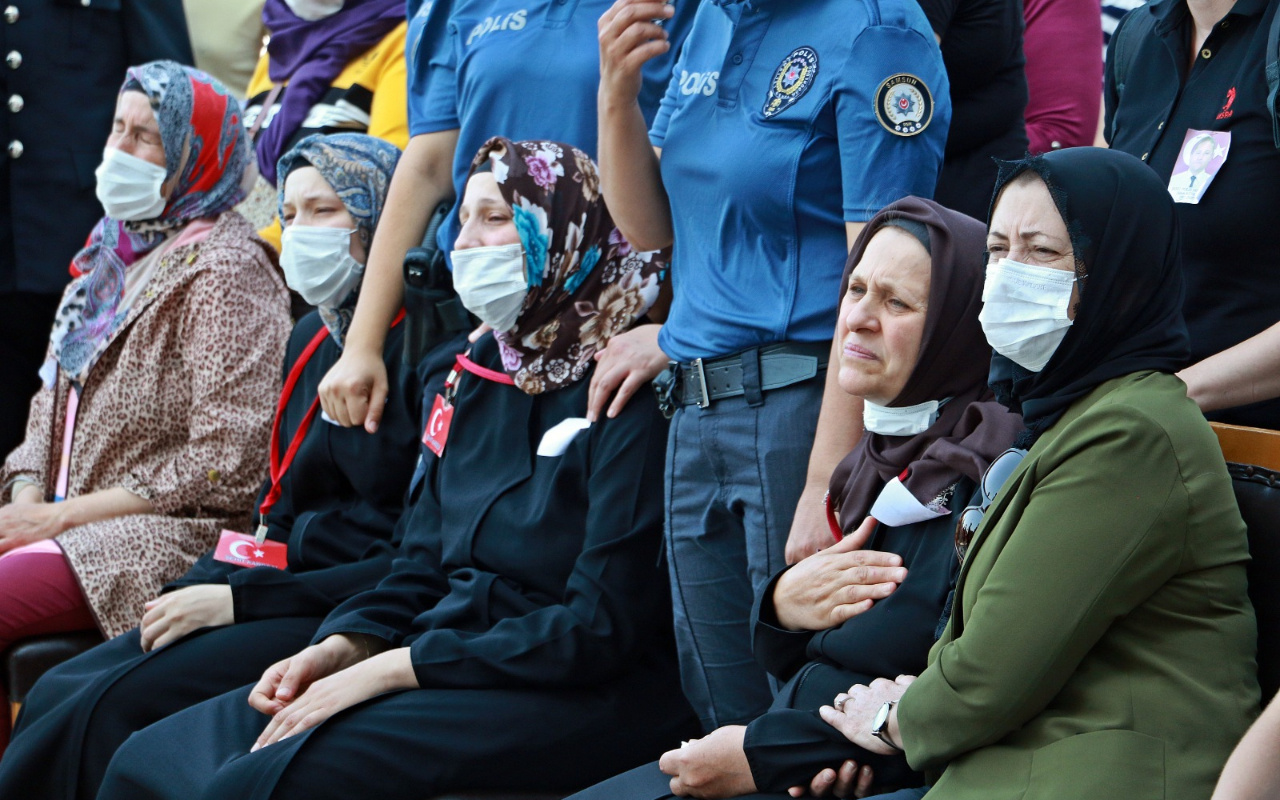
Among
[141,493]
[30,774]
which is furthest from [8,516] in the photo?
[30,774]

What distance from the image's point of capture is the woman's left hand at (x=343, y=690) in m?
2.42

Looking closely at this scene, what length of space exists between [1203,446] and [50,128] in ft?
13.2

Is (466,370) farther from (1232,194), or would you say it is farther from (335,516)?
(1232,194)

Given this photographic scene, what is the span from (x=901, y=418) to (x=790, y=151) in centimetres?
51

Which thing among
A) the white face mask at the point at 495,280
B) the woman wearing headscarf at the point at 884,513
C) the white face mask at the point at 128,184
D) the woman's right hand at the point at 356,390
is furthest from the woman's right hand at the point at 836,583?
the white face mask at the point at 128,184

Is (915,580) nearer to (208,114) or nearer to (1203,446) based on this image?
(1203,446)

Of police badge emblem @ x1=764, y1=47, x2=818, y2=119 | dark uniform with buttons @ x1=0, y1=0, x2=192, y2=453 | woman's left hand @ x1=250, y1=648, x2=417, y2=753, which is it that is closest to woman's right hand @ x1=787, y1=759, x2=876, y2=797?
woman's left hand @ x1=250, y1=648, x2=417, y2=753

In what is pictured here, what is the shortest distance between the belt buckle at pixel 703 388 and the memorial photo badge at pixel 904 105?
1.69 feet

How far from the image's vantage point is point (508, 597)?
2557mm

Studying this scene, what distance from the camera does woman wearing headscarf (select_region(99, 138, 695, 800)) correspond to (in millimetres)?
2357

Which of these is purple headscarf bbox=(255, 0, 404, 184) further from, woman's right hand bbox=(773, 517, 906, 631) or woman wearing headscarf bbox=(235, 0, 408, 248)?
woman's right hand bbox=(773, 517, 906, 631)

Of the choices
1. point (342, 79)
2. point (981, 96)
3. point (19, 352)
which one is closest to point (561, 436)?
point (981, 96)

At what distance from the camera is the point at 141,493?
3521 mm

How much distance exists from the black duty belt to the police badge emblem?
0.40m
